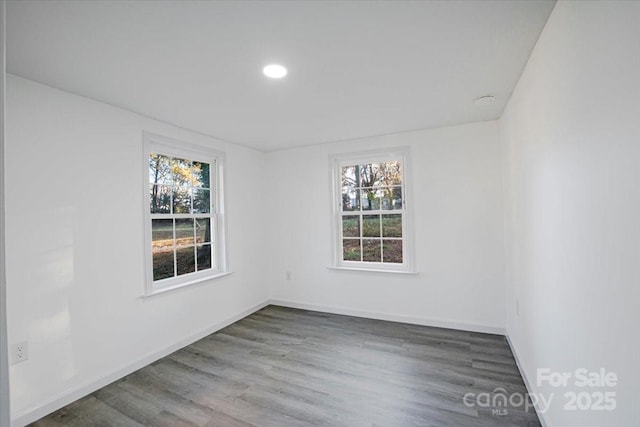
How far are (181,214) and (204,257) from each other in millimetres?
653

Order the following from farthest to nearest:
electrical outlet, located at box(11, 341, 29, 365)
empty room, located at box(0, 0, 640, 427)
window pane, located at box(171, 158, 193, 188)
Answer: window pane, located at box(171, 158, 193, 188)
electrical outlet, located at box(11, 341, 29, 365)
empty room, located at box(0, 0, 640, 427)

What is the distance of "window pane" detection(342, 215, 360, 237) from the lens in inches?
162

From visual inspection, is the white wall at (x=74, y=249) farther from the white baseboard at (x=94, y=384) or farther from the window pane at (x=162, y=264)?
the window pane at (x=162, y=264)

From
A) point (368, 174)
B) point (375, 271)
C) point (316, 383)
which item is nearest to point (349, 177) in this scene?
point (368, 174)

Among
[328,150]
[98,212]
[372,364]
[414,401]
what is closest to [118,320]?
[98,212]

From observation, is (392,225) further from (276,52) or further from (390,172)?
(276,52)

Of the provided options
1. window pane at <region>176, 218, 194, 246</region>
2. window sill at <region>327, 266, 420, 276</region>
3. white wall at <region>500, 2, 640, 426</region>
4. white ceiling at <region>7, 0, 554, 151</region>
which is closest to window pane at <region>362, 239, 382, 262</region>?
window sill at <region>327, 266, 420, 276</region>

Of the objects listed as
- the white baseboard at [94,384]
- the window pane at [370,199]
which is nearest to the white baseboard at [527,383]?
the window pane at [370,199]

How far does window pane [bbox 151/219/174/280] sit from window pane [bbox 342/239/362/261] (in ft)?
7.18

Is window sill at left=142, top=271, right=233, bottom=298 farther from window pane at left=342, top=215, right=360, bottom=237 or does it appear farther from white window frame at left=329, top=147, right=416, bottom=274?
window pane at left=342, top=215, right=360, bottom=237

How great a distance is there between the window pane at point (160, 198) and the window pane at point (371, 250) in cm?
245

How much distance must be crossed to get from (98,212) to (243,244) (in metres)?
1.90

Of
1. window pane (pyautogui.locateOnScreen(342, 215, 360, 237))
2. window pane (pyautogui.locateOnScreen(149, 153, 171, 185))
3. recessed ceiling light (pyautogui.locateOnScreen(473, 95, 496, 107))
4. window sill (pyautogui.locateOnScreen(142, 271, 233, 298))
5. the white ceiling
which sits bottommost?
window sill (pyautogui.locateOnScreen(142, 271, 233, 298))

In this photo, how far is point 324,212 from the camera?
4.23 meters
